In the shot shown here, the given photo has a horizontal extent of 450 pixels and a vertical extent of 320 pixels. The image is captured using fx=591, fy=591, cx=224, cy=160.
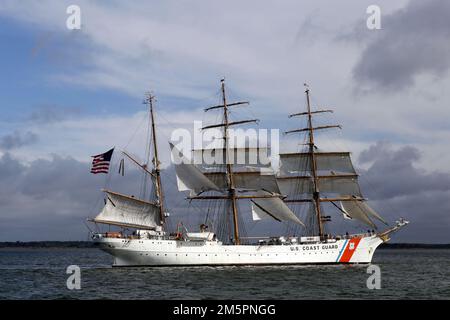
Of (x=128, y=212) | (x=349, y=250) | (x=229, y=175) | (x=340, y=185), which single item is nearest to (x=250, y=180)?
Answer: (x=229, y=175)

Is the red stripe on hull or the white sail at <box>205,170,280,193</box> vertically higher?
the white sail at <box>205,170,280,193</box>

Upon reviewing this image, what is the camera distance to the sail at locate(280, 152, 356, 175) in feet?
253

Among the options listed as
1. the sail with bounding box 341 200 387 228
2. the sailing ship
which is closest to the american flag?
the sailing ship

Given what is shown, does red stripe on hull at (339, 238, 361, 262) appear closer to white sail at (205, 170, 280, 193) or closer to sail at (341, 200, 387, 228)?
sail at (341, 200, 387, 228)

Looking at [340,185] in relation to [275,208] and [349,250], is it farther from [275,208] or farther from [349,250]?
[275,208]

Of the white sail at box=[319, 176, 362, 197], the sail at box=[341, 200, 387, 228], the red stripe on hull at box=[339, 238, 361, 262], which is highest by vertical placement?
the white sail at box=[319, 176, 362, 197]

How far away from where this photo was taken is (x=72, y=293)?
140 feet

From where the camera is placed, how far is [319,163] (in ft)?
254

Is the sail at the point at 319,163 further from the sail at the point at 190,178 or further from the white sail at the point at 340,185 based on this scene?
the sail at the point at 190,178

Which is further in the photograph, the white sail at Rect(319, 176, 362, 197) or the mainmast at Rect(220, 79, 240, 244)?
the white sail at Rect(319, 176, 362, 197)

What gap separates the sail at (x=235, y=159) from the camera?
2864 inches

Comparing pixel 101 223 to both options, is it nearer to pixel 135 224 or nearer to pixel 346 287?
pixel 135 224

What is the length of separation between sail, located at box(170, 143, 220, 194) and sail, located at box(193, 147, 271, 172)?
2555 mm

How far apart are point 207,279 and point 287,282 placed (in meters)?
7.16
